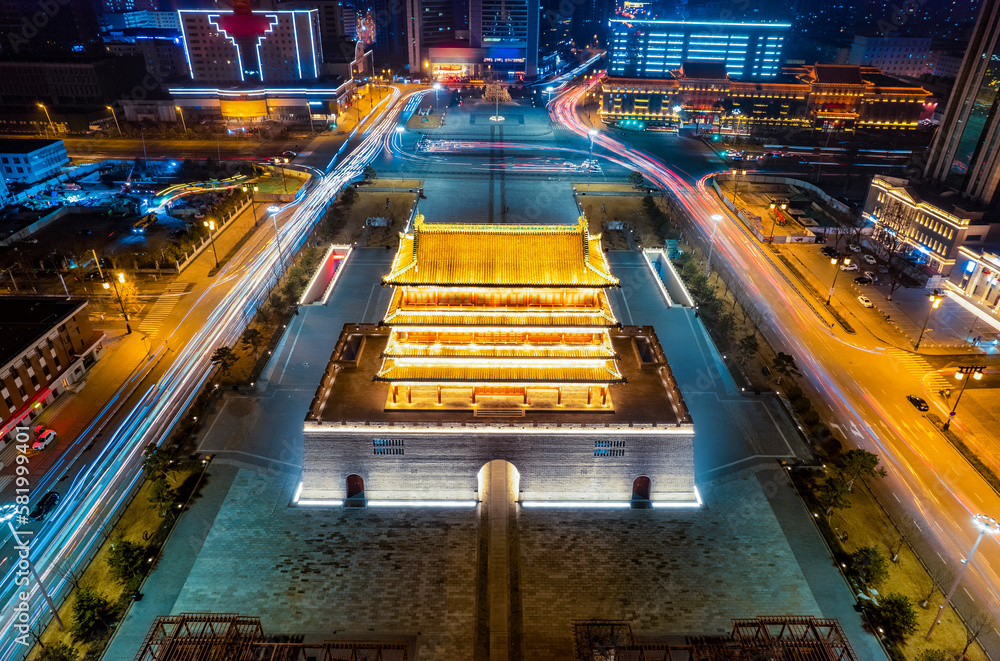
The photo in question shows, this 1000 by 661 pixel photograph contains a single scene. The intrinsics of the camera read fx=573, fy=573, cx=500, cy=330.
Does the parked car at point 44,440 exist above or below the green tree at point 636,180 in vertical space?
below

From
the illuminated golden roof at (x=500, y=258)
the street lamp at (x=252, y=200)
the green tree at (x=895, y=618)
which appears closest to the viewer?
the green tree at (x=895, y=618)

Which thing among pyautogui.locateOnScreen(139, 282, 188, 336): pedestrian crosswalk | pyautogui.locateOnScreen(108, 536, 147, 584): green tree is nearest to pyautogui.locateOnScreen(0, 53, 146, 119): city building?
pyautogui.locateOnScreen(139, 282, 188, 336): pedestrian crosswalk

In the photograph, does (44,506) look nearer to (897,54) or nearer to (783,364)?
(783,364)

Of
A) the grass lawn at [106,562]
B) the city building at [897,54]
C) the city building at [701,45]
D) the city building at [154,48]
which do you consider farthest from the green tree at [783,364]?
the city building at [897,54]

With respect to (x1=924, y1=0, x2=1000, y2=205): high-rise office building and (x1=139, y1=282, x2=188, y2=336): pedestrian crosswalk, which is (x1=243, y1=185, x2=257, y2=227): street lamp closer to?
(x1=139, y1=282, x2=188, y2=336): pedestrian crosswalk

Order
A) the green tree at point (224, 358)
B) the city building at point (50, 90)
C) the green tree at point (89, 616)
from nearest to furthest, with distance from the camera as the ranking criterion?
1. the green tree at point (89, 616)
2. the green tree at point (224, 358)
3. the city building at point (50, 90)

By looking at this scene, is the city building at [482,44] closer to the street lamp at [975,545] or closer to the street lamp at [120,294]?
the street lamp at [120,294]
